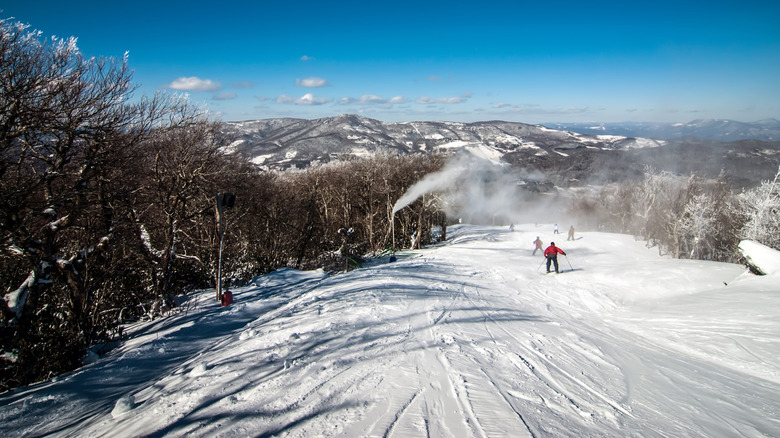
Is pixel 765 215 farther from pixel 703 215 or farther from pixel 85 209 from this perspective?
pixel 85 209

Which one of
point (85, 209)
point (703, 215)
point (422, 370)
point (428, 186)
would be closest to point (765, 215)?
point (703, 215)

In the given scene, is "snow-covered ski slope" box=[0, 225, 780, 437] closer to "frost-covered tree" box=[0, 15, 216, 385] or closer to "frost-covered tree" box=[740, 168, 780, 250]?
"frost-covered tree" box=[0, 15, 216, 385]

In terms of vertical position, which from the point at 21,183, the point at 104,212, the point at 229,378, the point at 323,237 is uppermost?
the point at 21,183

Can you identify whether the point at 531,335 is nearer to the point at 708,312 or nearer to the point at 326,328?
the point at 326,328

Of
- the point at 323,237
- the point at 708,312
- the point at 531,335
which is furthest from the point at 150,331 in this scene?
the point at 323,237

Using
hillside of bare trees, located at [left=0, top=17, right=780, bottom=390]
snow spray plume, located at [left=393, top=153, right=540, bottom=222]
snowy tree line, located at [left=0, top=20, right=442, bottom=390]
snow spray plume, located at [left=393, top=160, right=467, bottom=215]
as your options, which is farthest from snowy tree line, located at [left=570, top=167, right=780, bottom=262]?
snowy tree line, located at [left=0, top=20, right=442, bottom=390]

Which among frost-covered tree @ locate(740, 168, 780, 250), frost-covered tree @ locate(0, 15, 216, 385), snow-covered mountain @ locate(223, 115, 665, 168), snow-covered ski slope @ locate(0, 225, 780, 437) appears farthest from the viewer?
snow-covered mountain @ locate(223, 115, 665, 168)
